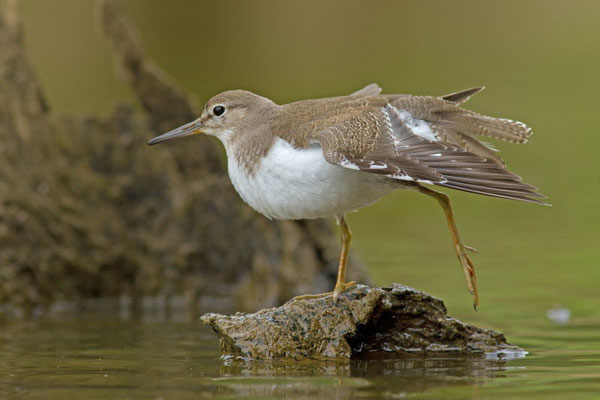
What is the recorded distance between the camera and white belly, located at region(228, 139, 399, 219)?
8.05 m

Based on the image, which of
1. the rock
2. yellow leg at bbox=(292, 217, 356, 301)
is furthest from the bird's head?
the rock

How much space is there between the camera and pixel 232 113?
9.49 m

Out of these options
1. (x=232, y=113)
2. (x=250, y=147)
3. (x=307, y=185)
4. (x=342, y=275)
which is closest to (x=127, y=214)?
(x=232, y=113)

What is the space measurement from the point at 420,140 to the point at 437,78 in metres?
17.0

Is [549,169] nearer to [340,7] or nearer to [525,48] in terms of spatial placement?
[525,48]

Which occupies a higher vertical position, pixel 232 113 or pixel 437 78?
pixel 437 78

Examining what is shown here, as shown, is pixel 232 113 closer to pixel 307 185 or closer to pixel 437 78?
pixel 307 185

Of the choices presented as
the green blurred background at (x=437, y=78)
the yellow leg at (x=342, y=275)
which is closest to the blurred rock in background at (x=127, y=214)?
the green blurred background at (x=437, y=78)

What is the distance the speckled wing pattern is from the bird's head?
79 centimetres

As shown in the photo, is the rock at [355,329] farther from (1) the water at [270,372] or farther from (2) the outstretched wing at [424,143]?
(2) the outstretched wing at [424,143]

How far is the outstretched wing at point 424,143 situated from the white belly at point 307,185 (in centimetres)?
19

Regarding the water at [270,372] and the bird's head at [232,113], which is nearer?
the water at [270,372]

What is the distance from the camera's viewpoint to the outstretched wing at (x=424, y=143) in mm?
7590

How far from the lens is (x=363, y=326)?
824 centimetres
